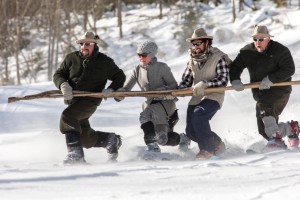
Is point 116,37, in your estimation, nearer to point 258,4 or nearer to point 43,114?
point 258,4

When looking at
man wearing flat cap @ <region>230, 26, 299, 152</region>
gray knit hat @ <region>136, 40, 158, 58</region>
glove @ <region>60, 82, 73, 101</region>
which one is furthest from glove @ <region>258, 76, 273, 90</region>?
glove @ <region>60, 82, 73, 101</region>

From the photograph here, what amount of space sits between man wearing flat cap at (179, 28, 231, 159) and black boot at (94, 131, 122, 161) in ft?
2.76

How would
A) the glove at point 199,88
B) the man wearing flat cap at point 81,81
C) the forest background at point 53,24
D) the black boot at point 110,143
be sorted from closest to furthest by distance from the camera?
the glove at point 199,88
the man wearing flat cap at point 81,81
the black boot at point 110,143
the forest background at point 53,24

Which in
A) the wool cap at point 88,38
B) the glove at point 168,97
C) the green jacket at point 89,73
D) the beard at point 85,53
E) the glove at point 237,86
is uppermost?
the wool cap at point 88,38

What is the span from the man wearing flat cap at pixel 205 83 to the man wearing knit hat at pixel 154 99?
252 mm

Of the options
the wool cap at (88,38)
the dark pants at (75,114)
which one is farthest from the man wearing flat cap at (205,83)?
the dark pants at (75,114)

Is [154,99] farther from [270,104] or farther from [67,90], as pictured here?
[270,104]

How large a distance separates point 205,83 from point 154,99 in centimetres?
64

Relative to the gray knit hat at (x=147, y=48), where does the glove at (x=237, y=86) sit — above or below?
below

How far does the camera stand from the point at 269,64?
6590mm

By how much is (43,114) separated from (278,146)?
5.11m

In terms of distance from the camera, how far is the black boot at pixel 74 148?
6352 mm

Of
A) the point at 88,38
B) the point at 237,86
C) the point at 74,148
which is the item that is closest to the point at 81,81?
the point at 88,38

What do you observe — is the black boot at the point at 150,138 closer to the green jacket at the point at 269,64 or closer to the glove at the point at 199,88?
the glove at the point at 199,88
